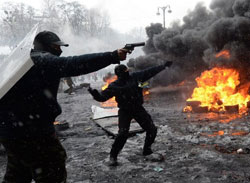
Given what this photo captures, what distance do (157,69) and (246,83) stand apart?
959 cm

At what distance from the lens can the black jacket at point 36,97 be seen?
2025 millimetres

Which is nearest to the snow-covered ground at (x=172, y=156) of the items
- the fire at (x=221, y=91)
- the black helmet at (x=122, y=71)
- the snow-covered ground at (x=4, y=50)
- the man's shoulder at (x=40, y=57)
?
the black helmet at (x=122, y=71)

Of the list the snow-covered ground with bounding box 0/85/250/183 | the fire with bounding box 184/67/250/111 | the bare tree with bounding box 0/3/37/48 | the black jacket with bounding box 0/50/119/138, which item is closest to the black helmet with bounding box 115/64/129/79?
the snow-covered ground with bounding box 0/85/250/183

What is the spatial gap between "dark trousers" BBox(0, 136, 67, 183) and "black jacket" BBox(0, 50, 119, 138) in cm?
8

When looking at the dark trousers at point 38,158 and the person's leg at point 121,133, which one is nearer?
the dark trousers at point 38,158

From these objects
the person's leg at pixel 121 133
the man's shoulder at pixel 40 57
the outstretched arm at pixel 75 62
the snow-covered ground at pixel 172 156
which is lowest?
the snow-covered ground at pixel 172 156

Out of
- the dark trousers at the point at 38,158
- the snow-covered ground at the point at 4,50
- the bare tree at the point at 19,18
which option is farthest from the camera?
the snow-covered ground at the point at 4,50

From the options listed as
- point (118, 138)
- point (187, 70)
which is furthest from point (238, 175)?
point (187, 70)

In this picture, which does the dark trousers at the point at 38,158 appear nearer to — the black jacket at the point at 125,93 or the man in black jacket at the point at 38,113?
the man in black jacket at the point at 38,113

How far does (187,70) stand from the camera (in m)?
19.8

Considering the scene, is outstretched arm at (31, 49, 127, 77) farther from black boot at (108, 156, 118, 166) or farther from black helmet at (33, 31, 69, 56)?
black boot at (108, 156, 118, 166)

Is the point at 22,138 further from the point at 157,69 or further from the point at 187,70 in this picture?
the point at 187,70

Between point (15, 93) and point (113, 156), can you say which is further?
point (113, 156)

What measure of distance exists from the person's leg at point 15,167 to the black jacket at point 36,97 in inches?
3.9
